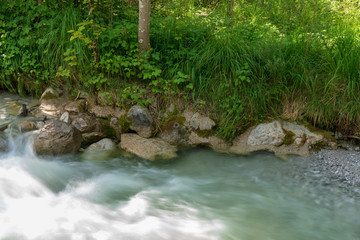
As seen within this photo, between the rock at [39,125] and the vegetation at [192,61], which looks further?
the rock at [39,125]

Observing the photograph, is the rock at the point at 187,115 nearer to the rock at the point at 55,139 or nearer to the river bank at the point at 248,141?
the river bank at the point at 248,141

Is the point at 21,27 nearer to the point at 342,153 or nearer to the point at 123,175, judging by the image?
the point at 123,175

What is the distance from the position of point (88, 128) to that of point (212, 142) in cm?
177

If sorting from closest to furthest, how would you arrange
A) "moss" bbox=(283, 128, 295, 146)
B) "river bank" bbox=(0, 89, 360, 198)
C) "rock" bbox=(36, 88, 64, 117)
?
"river bank" bbox=(0, 89, 360, 198)
"moss" bbox=(283, 128, 295, 146)
"rock" bbox=(36, 88, 64, 117)

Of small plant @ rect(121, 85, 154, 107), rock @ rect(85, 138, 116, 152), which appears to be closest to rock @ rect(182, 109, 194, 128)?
small plant @ rect(121, 85, 154, 107)

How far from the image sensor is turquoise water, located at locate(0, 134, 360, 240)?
3098 mm

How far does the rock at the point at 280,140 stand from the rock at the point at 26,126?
2848mm

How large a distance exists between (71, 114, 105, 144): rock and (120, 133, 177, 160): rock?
36 cm

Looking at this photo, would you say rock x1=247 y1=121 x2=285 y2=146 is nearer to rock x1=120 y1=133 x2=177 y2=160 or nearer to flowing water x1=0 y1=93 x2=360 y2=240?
flowing water x1=0 y1=93 x2=360 y2=240

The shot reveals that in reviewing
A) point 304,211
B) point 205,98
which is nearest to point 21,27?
point 205,98

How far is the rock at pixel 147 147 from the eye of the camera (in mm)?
4461

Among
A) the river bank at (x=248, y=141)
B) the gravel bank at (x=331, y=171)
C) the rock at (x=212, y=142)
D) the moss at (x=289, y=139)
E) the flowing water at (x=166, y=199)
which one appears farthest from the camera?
the rock at (x=212, y=142)

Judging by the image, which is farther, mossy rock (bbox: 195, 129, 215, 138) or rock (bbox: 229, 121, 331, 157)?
mossy rock (bbox: 195, 129, 215, 138)

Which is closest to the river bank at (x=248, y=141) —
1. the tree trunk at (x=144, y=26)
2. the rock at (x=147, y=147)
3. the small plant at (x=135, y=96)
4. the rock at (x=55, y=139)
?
the rock at (x=147, y=147)
